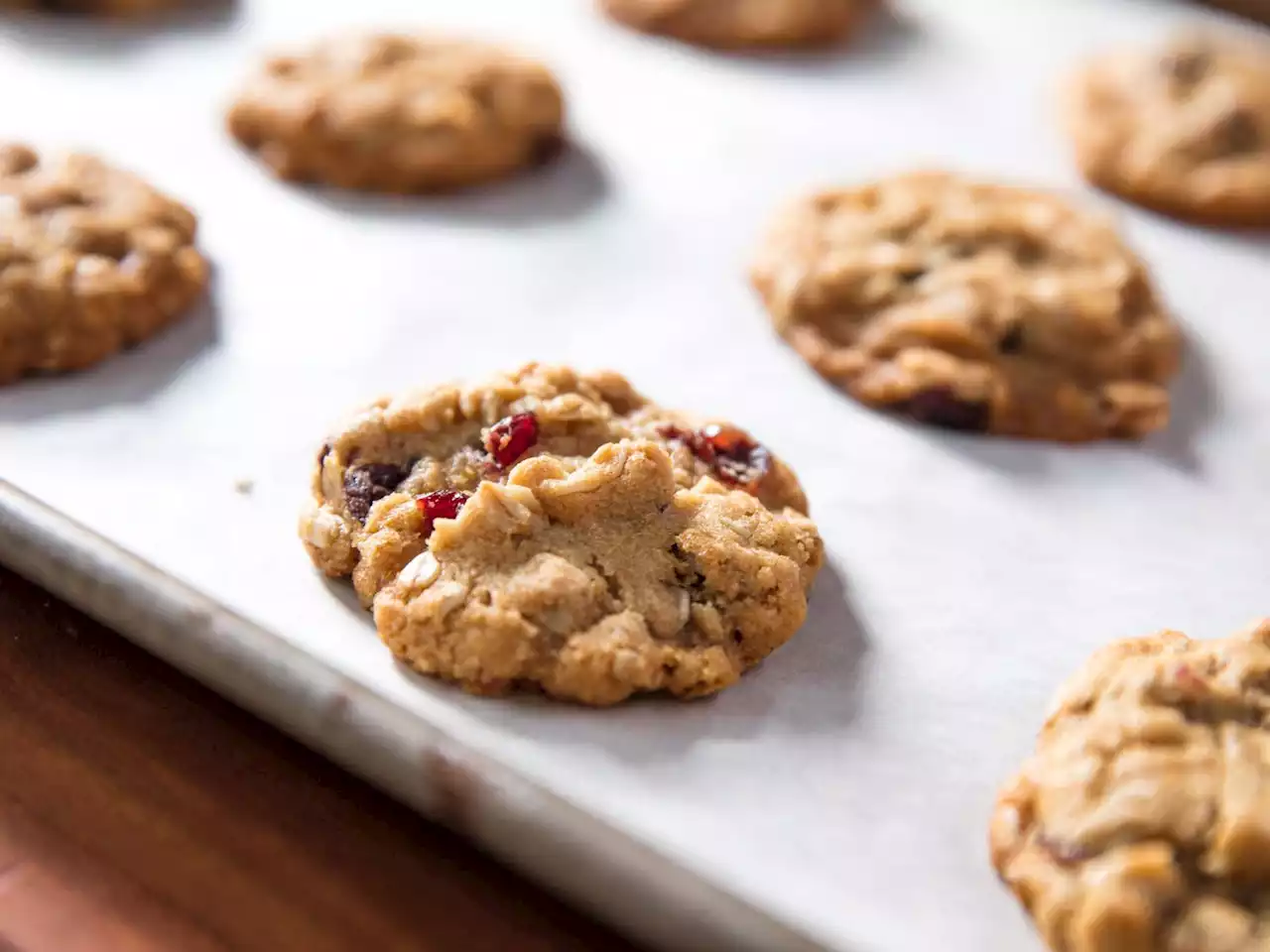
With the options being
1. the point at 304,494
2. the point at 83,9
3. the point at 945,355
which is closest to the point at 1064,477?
the point at 945,355

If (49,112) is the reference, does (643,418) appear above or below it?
above

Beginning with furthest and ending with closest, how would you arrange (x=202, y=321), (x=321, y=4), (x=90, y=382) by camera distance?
1. (x=321, y=4)
2. (x=202, y=321)
3. (x=90, y=382)

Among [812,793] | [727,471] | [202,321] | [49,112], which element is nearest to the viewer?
[812,793]

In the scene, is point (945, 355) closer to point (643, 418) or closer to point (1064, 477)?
point (1064, 477)

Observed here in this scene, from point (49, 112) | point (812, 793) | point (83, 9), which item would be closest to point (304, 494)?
point (812, 793)

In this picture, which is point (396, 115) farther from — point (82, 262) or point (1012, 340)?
point (1012, 340)

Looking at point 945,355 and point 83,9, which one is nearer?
point 945,355

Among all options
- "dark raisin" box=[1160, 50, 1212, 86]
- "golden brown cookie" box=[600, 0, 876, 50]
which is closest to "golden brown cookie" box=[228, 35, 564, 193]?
"golden brown cookie" box=[600, 0, 876, 50]

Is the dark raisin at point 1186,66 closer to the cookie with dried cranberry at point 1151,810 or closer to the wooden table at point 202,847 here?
the cookie with dried cranberry at point 1151,810

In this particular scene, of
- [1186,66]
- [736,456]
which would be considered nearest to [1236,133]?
[1186,66]
